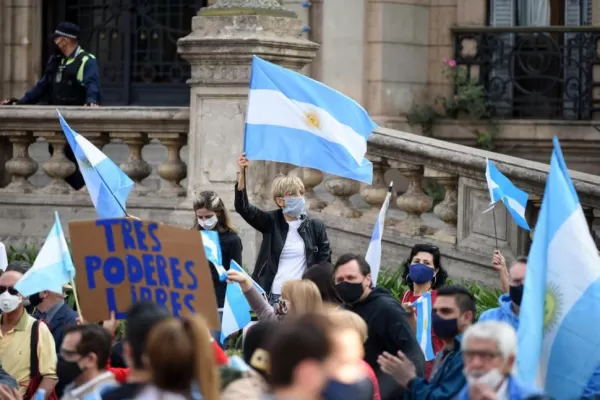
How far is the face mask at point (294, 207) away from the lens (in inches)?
411

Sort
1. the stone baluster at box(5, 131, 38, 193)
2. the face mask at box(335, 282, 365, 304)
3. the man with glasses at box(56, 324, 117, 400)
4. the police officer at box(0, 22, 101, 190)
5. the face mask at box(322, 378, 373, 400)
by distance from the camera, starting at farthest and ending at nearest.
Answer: the police officer at box(0, 22, 101, 190) → the stone baluster at box(5, 131, 38, 193) → the face mask at box(335, 282, 365, 304) → the man with glasses at box(56, 324, 117, 400) → the face mask at box(322, 378, 373, 400)

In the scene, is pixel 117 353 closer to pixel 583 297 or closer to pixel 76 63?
pixel 583 297

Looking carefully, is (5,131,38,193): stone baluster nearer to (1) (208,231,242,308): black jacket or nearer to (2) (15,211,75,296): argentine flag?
(1) (208,231,242,308): black jacket

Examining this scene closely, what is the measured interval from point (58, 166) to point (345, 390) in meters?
7.13

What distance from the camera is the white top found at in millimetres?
10484

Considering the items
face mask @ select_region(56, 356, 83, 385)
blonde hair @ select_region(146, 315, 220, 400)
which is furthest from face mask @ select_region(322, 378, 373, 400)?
face mask @ select_region(56, 356, 83, 385)

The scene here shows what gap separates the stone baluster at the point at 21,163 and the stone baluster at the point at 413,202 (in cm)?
293

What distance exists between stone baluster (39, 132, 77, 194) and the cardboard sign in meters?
4.67

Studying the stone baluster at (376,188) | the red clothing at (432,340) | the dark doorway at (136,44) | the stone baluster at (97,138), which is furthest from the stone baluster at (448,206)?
the dark doorway at (136,44)

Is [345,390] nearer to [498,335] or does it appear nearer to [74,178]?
[498,335]

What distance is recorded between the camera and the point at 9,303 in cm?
920

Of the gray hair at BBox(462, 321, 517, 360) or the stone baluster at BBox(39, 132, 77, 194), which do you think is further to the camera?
the stone baluster at BBox(39, 132, 77, 194)

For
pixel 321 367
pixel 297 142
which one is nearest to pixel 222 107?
pixel 297 142

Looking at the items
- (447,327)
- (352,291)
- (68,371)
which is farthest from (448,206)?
(68,371)
